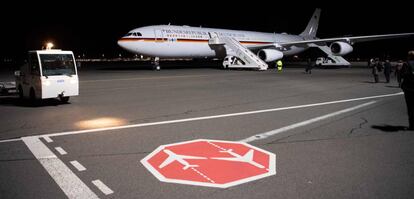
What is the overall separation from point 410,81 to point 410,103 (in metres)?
0.49

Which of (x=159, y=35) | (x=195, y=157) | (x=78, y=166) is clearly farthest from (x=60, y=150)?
(x=159, y=35)

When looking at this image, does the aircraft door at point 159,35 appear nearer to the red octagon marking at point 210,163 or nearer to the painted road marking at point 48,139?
the painted road marking at point 48,139

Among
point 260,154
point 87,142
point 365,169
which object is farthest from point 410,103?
point 87,142

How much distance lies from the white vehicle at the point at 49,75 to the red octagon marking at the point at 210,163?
21.4 feet

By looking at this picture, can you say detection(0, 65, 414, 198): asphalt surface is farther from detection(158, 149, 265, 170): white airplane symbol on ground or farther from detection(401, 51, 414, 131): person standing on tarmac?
detection(401, 51, 414, 131): person standing on tarmac

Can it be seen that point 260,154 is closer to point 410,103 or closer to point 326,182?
point 326,182

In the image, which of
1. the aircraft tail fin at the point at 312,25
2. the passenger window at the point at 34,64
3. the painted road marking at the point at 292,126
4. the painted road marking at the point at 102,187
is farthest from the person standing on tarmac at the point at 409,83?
the aircraft tail fin at the point at 312,25

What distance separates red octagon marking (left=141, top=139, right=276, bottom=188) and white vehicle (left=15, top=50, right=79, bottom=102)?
A: 6.51 meters

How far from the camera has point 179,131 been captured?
296 inches

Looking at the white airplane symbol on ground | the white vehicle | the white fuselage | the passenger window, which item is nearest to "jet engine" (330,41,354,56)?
the white fuselage

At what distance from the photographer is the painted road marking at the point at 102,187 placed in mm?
4133

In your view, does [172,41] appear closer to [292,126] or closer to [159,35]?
[159,35]

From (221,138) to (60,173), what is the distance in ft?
10.4

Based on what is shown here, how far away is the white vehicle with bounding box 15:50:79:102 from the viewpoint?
430 inches
